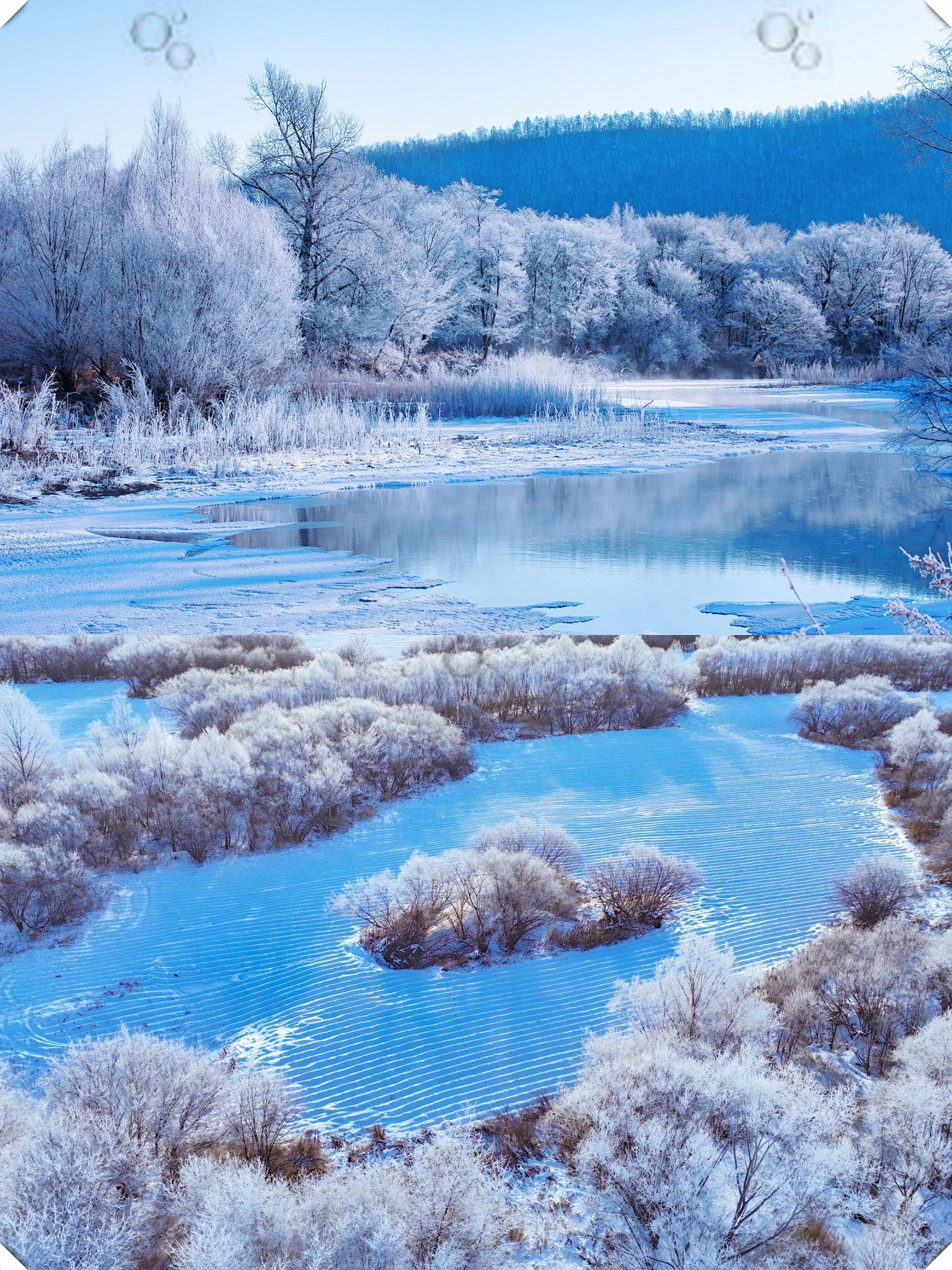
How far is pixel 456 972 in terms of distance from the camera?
1.27 meters

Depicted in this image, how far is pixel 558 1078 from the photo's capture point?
46.3 inches

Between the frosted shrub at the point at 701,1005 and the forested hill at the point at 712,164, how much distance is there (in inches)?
52.2

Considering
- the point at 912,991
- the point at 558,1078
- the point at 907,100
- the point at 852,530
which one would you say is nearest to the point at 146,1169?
the point at 558,1078

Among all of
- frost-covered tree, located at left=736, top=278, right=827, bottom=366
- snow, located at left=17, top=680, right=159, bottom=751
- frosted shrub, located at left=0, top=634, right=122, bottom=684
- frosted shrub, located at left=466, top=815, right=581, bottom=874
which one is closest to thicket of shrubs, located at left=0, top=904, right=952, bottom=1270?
frosted shrub, located at left=466, top=815, right=581, bottom=874

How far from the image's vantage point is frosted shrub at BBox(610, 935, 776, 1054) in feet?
3.77

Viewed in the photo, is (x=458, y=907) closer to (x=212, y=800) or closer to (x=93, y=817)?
(x=212, y=800)

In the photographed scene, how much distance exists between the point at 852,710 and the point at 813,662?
141 millimetres

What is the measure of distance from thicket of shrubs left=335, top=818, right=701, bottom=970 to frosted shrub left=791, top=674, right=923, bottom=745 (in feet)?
1.44

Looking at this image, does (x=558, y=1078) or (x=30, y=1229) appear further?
(x=558, y=1078)

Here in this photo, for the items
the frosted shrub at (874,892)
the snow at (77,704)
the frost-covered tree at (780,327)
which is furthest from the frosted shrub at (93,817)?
the frost-covered tree at (780,327)

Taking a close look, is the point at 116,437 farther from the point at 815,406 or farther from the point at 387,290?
the point at 815,406

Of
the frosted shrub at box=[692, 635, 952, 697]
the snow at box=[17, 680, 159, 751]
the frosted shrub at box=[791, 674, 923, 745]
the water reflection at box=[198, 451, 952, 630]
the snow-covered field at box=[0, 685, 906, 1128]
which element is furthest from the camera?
the snow at box=[17, 680, 159, 751]

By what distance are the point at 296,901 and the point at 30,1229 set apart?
0.51m

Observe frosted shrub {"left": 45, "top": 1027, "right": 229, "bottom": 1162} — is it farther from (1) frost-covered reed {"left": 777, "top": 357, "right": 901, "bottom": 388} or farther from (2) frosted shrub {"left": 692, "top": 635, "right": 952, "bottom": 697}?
(1) frost-covered reed {"left": 777, "top": 357, "right": 901, "bottom": 388}
